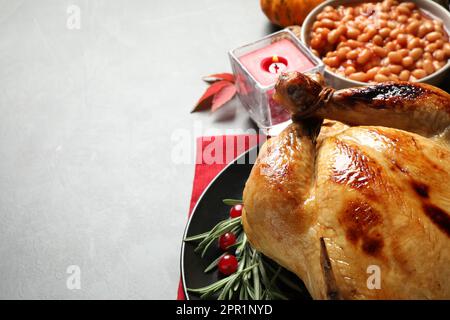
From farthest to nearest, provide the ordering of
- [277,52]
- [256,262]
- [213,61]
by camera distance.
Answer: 1. [213,61]
2. [277,52]
3. [256,262]

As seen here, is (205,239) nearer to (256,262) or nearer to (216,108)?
(256,262)

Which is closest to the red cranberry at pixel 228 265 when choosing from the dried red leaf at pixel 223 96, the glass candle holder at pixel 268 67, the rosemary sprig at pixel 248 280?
the rosemary sprig at pixel 248 280

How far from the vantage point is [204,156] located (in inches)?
54.6

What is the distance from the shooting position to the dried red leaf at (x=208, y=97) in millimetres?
1549

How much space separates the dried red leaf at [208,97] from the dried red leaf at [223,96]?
0.03 ft

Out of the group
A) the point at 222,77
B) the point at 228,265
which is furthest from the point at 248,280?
the point at 222,77

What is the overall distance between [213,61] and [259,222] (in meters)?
0.89

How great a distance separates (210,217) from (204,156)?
0.27 metres

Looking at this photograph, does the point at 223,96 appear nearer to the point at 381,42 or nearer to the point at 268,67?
the point at 268,67

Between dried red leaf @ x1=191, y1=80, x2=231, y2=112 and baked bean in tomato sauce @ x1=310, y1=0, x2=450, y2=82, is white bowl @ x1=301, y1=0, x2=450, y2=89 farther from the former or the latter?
dried red leaf @ x1=191, y1=80, x2=231, y2=112

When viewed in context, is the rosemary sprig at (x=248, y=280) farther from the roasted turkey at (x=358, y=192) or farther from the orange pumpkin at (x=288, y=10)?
the orange pumpkin at (x=288, y=10)

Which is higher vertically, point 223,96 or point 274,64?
point 274,64

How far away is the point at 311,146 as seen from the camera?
3.05ft
